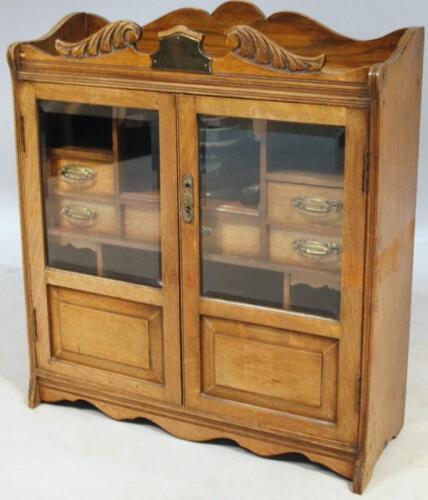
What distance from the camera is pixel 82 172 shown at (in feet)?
11.2

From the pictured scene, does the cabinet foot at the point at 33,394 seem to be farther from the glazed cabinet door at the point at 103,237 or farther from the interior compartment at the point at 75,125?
the interior compartment at the point at 75,125

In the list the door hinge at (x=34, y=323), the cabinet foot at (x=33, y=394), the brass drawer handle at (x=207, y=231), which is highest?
the brass drawer handle at (x=207, y=231)

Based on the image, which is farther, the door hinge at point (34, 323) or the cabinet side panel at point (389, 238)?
the door hinge at point (34, 323)

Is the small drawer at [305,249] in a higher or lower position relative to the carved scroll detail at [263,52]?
lower

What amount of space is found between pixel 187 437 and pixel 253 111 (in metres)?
1.00

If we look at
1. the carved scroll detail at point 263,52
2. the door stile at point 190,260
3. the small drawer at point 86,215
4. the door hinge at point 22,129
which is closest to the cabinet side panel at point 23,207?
the door hinge at point 22,129

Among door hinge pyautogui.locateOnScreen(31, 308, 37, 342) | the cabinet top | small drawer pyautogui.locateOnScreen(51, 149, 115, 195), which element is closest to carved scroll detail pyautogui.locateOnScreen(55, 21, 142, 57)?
the cabinet top

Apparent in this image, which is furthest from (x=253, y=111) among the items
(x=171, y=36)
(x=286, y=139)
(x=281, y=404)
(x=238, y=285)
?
(x=281, y=404)

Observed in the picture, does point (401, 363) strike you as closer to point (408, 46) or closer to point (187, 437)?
point (187, 437)

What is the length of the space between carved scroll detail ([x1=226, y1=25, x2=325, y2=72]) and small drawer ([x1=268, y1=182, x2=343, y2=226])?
34 cm

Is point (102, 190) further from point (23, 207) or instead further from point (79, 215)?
point (23, 207)

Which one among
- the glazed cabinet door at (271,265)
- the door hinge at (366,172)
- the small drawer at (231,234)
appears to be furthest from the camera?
the small drawer at (231,234)

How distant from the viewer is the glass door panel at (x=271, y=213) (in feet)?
9.86

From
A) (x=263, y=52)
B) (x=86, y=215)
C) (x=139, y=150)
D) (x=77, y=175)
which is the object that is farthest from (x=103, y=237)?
(x=263, y=52)
